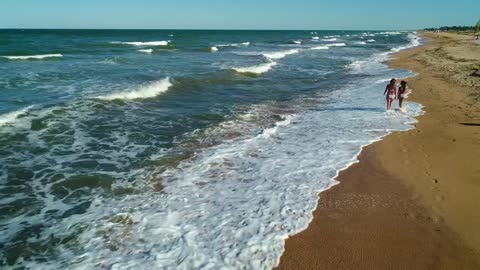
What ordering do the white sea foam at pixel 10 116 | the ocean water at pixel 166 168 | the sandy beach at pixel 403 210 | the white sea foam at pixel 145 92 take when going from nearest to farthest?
the sandy beach at pixel 403 210 → the ocean water at pixel 166 168 → the white sea foam at pixel 10 116 → the white sea foam at pixel 145 92

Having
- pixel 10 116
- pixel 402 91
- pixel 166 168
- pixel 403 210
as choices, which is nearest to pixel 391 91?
pixel 402 91

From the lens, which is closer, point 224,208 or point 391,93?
point 224,208

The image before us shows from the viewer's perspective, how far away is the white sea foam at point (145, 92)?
50.5 feet

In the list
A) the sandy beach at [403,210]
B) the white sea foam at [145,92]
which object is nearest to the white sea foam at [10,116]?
the white sea foam at [145,92]

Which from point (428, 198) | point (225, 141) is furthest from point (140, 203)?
point (428, 198)

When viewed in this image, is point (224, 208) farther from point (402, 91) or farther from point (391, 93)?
point (402, 91)

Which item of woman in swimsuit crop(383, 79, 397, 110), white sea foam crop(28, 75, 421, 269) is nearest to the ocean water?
white sea foam crop(28, 75, 421, 269)

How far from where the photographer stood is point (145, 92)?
54.8ft

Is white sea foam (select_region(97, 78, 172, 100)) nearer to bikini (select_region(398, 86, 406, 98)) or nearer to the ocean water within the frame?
the ocean water

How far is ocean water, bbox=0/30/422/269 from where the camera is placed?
5.26 m

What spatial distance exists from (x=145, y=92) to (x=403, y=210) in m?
12.8

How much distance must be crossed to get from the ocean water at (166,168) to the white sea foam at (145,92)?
7 cm

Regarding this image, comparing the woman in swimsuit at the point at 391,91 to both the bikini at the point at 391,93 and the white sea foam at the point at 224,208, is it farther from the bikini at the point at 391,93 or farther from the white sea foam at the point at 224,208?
the white sea foam at the point at 224,208

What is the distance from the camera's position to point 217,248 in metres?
5.17
